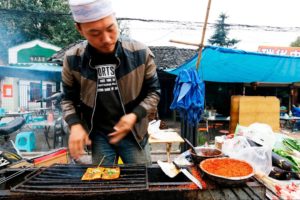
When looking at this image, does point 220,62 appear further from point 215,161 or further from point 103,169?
point 103,169

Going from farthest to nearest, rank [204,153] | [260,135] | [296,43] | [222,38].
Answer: [296,43], [222,38], [260,135], [204,153]

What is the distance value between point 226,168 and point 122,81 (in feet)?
3.83

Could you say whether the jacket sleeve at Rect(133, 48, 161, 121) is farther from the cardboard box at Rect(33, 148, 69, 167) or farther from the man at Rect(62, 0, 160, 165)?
the cardboard box at Rect(33, 148, 69, 167)

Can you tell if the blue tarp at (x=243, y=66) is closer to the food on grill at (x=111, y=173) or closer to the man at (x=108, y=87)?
the man at (x=108, y=87)

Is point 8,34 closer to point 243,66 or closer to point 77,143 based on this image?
point 243,66

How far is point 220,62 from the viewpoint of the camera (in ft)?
22.9

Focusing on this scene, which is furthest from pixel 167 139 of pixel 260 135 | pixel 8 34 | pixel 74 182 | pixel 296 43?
pixel 296 43

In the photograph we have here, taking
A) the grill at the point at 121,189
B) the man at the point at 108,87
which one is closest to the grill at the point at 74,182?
the grill at the point at 121,189

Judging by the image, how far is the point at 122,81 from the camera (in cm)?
201

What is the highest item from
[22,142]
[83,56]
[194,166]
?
[83,56]

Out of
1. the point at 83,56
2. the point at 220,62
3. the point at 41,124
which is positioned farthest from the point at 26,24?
the point at 83,56

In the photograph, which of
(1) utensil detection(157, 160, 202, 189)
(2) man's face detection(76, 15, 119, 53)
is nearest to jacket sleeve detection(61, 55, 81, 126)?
(2) man's face detection(76, 15, 119, 53)

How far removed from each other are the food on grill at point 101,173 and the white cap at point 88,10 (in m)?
1.23

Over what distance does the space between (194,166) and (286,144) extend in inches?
84.3
